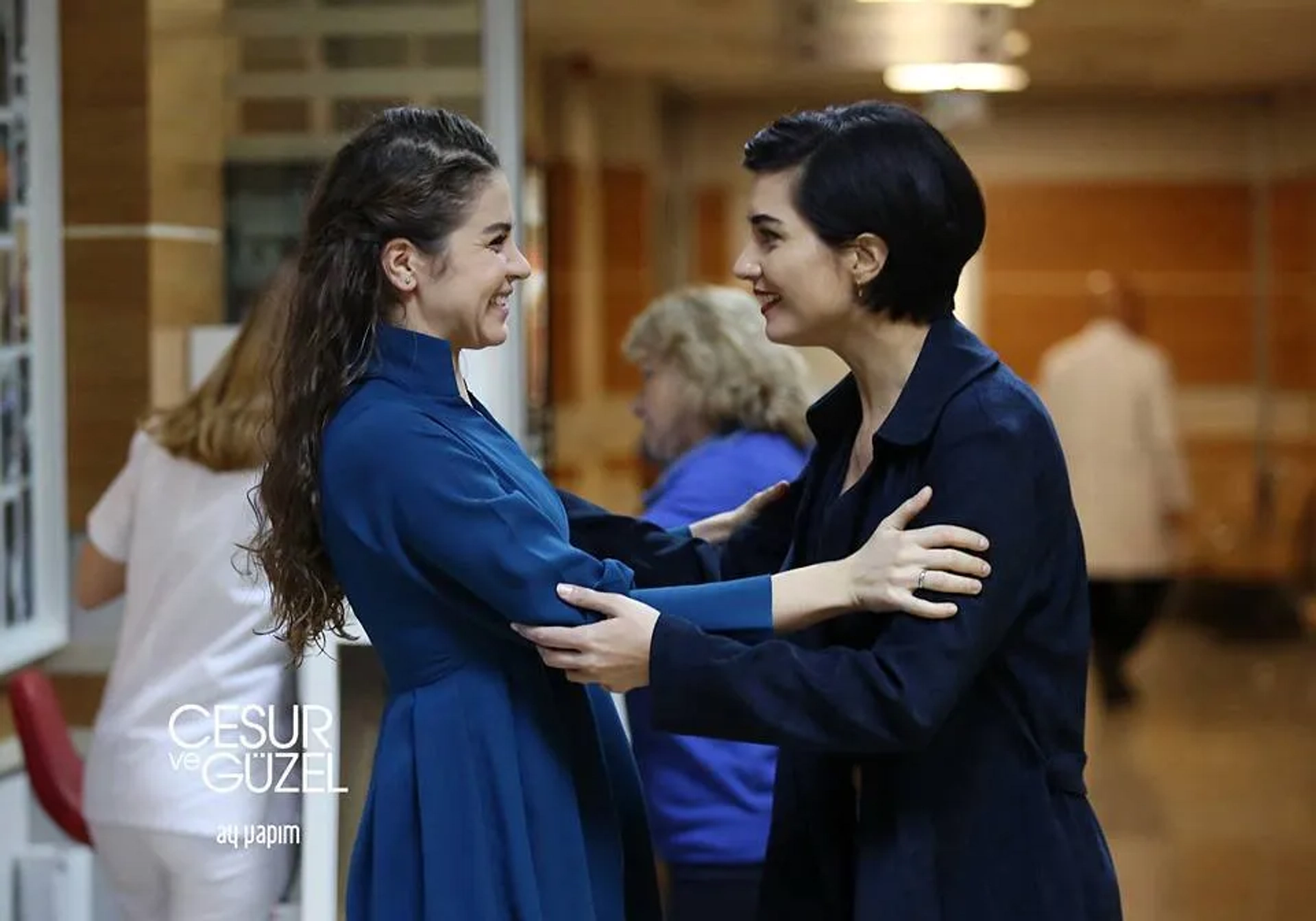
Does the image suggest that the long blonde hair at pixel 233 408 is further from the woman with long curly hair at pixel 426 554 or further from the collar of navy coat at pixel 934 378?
the collar of navy coat at pixel 934 378

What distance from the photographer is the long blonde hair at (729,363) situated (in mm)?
2832

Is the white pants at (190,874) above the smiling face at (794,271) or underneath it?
underneath

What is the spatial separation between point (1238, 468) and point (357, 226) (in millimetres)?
8174

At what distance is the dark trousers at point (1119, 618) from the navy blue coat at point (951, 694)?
515 centimetres

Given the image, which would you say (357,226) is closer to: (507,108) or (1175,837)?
(507,108)

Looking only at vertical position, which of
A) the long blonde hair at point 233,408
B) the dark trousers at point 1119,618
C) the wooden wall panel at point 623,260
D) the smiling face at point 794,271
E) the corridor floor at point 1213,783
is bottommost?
the corridor floor at point 1213,783

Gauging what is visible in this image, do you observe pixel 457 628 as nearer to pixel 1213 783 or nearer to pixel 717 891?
pixel 717 891

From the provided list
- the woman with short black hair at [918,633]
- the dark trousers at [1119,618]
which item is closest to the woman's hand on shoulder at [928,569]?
the woman with short black hair at [918,633]

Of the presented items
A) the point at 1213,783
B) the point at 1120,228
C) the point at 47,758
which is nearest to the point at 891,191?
the point at 47,758

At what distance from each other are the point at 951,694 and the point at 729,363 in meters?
1.30

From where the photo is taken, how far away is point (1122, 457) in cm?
658

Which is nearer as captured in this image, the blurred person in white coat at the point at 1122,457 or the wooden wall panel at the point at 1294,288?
the blurred person in white coat at the point at 1122,457

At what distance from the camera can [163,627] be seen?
2.70m

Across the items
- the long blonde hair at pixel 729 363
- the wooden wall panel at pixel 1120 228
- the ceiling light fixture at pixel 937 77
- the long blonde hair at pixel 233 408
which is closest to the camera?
the long blonde hair at pixel 233 408
